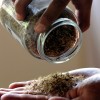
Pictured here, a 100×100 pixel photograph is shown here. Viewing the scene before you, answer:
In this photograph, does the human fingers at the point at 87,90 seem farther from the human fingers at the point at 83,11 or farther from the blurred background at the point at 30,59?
the blurred background at the point at 30,59

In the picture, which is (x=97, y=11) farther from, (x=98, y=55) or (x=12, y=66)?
(x=12, y=66)

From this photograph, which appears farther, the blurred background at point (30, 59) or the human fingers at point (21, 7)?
the blurred background at point (30, 59)

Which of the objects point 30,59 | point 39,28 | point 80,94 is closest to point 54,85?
point 80,94

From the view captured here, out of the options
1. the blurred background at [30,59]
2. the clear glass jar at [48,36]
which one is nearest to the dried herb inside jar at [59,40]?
the clear glass jar at [48,36]

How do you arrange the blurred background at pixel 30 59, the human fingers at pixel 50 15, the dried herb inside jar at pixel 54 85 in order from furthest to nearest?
the blurred background at pixel 30 59
the dried herb inside jar at pixel 54 85
the human fingers at pixel 50 15

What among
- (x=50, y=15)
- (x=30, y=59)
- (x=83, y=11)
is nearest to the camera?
(x=50, y=15)

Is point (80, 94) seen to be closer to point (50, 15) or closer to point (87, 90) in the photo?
point (87, 90)

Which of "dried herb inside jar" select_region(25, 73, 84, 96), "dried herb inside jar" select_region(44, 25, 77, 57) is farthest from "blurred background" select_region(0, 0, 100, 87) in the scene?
"dried herb inside jar" select_region(44, 25, 77, 57)

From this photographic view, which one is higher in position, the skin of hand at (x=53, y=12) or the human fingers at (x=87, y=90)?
the skin of hand at (x=53, y=12)
